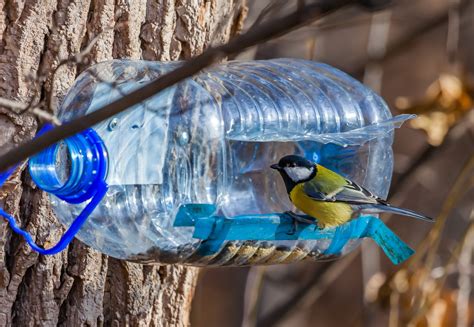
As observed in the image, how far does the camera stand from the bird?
2.24 meters

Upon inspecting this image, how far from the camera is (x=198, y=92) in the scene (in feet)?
7.17

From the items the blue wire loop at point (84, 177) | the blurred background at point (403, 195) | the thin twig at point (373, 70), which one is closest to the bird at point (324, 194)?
the blurred background at point (403, 195)

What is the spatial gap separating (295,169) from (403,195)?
231 centimetres

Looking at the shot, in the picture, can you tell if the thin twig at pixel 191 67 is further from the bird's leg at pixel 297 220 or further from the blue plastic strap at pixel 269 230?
the bird's leg at pixel 297 220

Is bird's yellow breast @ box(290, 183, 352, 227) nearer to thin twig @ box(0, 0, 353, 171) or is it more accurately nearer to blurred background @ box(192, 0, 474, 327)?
blurred background @ box(192, 0, 474, 327)

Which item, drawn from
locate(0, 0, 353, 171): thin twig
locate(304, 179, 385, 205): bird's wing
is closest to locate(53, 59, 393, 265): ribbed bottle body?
locate(304, 179, 385, 205): bird's wing

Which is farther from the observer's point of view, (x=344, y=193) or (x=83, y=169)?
(x=344, y=193)

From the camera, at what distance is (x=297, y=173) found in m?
2.23

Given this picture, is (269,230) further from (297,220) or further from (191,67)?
(191,67)

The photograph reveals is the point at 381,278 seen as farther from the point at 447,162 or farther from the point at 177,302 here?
the point at 447,162

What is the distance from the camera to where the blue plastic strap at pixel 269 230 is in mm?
2012

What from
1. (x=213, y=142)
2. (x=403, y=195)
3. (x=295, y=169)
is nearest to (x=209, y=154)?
(x=213, y=142)

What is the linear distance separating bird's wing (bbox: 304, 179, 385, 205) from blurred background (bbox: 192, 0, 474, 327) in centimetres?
41

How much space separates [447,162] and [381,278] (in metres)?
2.24
